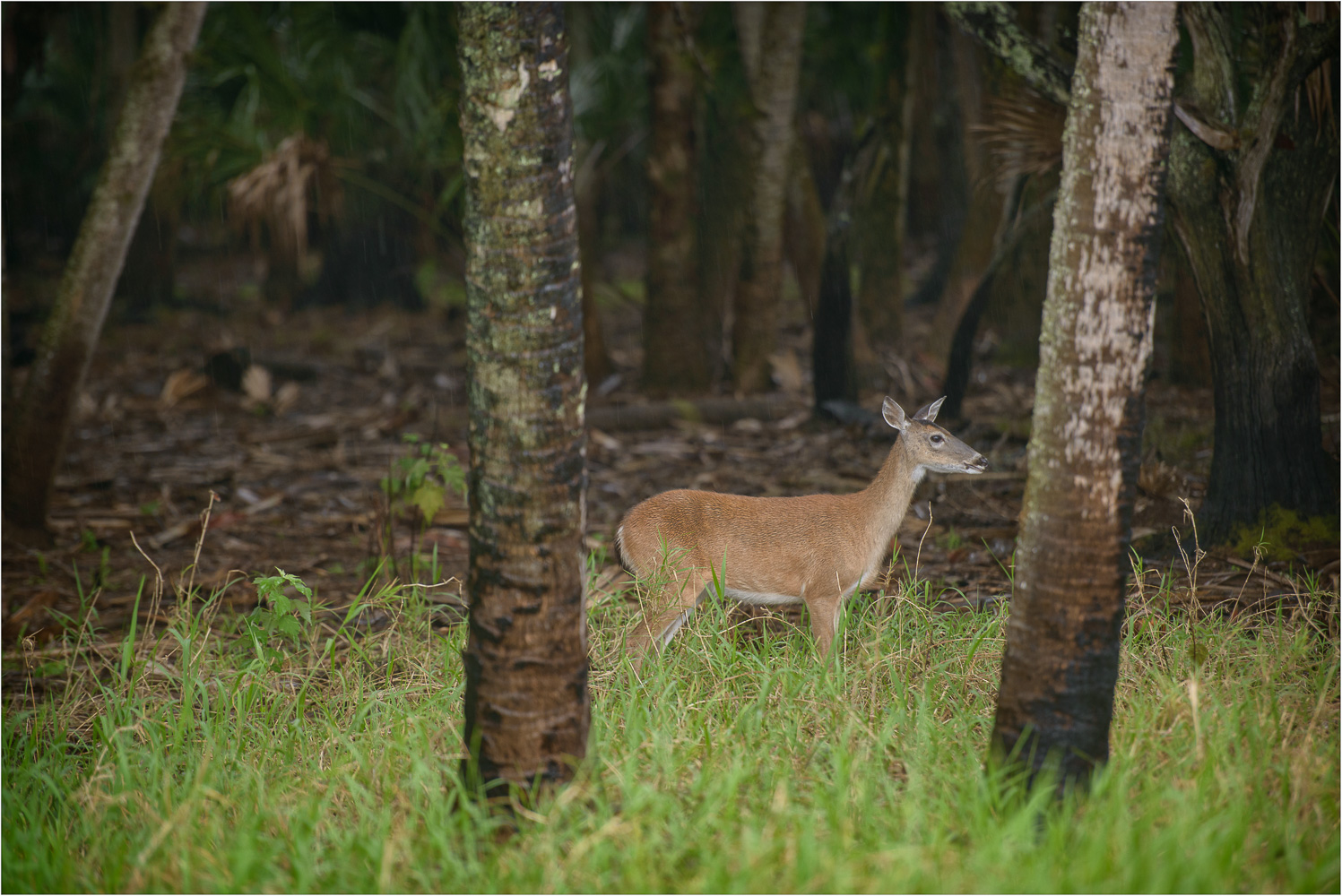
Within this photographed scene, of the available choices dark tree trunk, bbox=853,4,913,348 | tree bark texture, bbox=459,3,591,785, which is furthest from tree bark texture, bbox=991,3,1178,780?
dark tree trunk, bbox=853,4,913,348

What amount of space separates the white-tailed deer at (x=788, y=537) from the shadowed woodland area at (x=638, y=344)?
20cm

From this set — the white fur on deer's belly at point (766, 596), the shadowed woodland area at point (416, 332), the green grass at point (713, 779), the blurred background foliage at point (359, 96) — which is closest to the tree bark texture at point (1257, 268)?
the shadowed woodland area at point (416, 332)

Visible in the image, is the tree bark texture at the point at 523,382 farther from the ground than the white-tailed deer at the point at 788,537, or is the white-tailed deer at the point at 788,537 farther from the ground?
the tree bark texture at the point at 523,382

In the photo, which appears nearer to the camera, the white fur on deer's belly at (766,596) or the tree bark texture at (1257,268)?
the white fur on deer's belly at (766,596)

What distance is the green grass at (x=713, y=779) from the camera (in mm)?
3209

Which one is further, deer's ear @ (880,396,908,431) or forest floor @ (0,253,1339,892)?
deer's ear @ (880,396,908,431)

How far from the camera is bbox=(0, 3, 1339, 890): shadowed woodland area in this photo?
5277mm

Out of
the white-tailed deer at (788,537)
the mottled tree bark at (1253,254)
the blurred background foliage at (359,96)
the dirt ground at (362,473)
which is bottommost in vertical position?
the dirt ground at (362,473)

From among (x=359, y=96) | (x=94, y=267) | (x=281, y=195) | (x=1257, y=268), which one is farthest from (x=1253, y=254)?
(x=359, y=96)

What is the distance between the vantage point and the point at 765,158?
10500mm

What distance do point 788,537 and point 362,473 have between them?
16.9 ft

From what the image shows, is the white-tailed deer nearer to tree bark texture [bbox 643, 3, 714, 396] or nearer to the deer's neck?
the deer's neck

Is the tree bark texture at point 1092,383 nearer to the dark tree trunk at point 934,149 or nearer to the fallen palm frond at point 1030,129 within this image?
the fallen palm frond at point 1030,129

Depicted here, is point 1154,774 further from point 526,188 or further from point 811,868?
point 526,188
